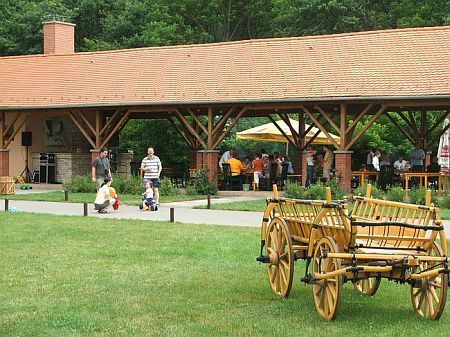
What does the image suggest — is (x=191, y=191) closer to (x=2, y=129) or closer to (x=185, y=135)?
(x=185, y=135)

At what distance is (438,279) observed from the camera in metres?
8.88

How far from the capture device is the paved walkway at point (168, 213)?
1962 centimetres

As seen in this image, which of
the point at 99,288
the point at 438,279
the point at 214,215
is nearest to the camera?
the point at 438,279

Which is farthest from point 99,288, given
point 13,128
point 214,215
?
point 13,128

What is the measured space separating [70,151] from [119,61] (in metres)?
4.35

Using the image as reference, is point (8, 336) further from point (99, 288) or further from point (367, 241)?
point (367, 241)

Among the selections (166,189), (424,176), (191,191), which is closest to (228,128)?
(191,191)

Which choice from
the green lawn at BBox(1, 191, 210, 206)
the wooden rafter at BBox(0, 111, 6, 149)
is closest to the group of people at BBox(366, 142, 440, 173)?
the green lawn at BBox(1, 191, 210, 206)

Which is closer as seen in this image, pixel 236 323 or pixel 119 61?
pixel 236 323

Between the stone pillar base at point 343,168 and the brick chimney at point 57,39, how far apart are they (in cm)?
1832

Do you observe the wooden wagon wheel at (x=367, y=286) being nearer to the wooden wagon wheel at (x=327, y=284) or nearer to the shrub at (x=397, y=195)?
the wooden wagon wheel at (x=327, y=284)

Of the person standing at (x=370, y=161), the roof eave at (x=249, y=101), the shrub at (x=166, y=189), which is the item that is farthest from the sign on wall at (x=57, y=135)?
the person standing at (x=370, y=161)

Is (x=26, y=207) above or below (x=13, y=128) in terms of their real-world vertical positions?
below

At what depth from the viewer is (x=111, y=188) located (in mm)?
22219
